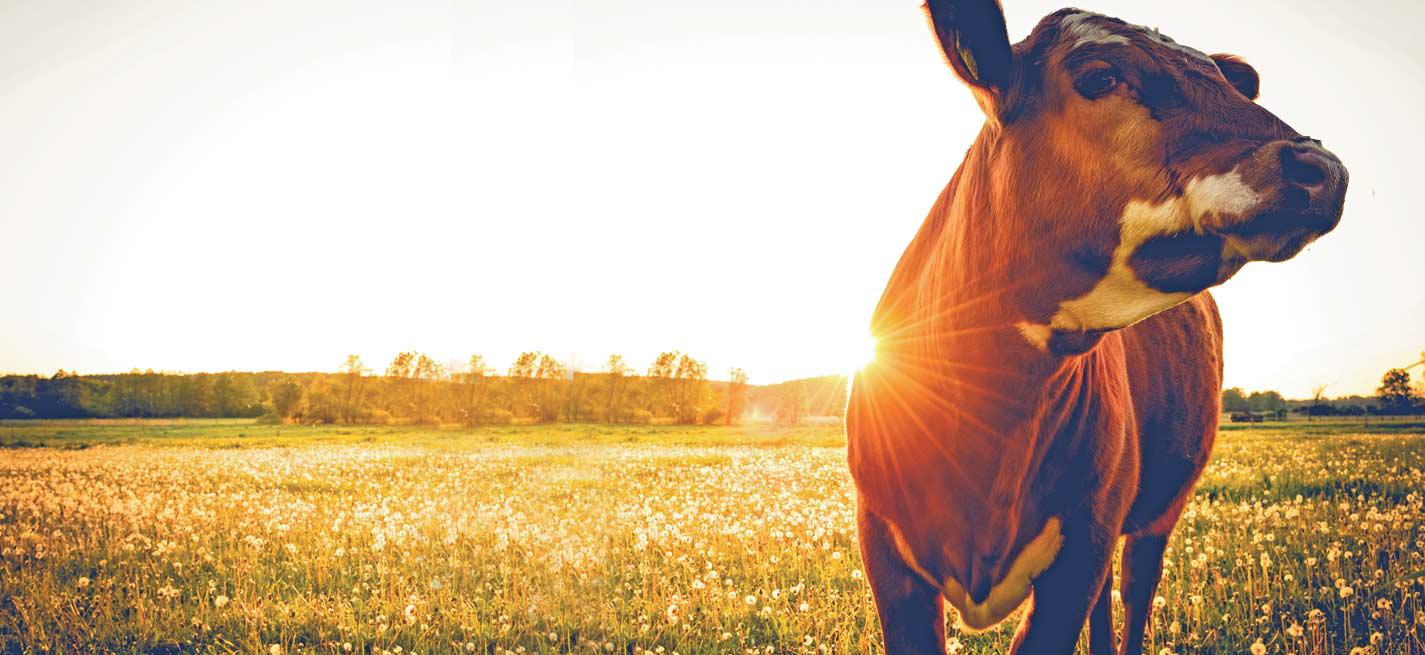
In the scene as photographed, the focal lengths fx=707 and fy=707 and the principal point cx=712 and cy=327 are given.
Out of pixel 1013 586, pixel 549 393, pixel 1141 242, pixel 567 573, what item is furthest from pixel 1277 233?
pixel 549 393

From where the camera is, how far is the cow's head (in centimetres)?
191

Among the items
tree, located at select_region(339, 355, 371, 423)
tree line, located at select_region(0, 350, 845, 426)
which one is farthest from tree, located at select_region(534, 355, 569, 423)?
tree, located at select_region(339, 355, 371, 423)

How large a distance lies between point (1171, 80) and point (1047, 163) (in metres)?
0.41

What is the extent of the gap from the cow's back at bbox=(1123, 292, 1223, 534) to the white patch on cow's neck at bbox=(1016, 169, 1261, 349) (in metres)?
2.02

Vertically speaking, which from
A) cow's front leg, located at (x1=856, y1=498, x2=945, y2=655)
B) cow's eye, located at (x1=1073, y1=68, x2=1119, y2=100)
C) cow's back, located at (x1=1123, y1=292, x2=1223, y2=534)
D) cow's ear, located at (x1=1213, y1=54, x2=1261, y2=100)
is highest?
cow's ear, located at (x1=1213, y1=54, x2=1261, y2=100)

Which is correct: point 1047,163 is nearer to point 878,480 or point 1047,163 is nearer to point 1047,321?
point 1047,321

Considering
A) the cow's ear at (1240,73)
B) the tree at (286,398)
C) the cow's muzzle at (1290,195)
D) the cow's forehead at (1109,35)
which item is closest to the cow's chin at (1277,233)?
the cow's muzzle at (1290,195)

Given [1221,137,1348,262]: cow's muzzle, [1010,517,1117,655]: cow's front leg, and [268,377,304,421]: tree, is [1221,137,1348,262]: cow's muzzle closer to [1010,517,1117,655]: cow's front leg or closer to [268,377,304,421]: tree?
[1010,517,1117,655]: cow's front leg

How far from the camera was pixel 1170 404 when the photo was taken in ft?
14.7

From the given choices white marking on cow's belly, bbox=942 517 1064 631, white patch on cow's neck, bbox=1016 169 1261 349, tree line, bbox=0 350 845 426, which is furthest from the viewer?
tree line, bbox=0 350 845 426

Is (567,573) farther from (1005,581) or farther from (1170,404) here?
(1170,404)

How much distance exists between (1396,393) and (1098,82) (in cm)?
9925

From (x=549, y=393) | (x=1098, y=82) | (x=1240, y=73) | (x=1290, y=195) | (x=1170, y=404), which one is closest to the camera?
(x=1290, y=195)

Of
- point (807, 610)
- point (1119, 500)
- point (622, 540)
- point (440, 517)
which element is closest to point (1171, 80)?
point (1119, 500)
